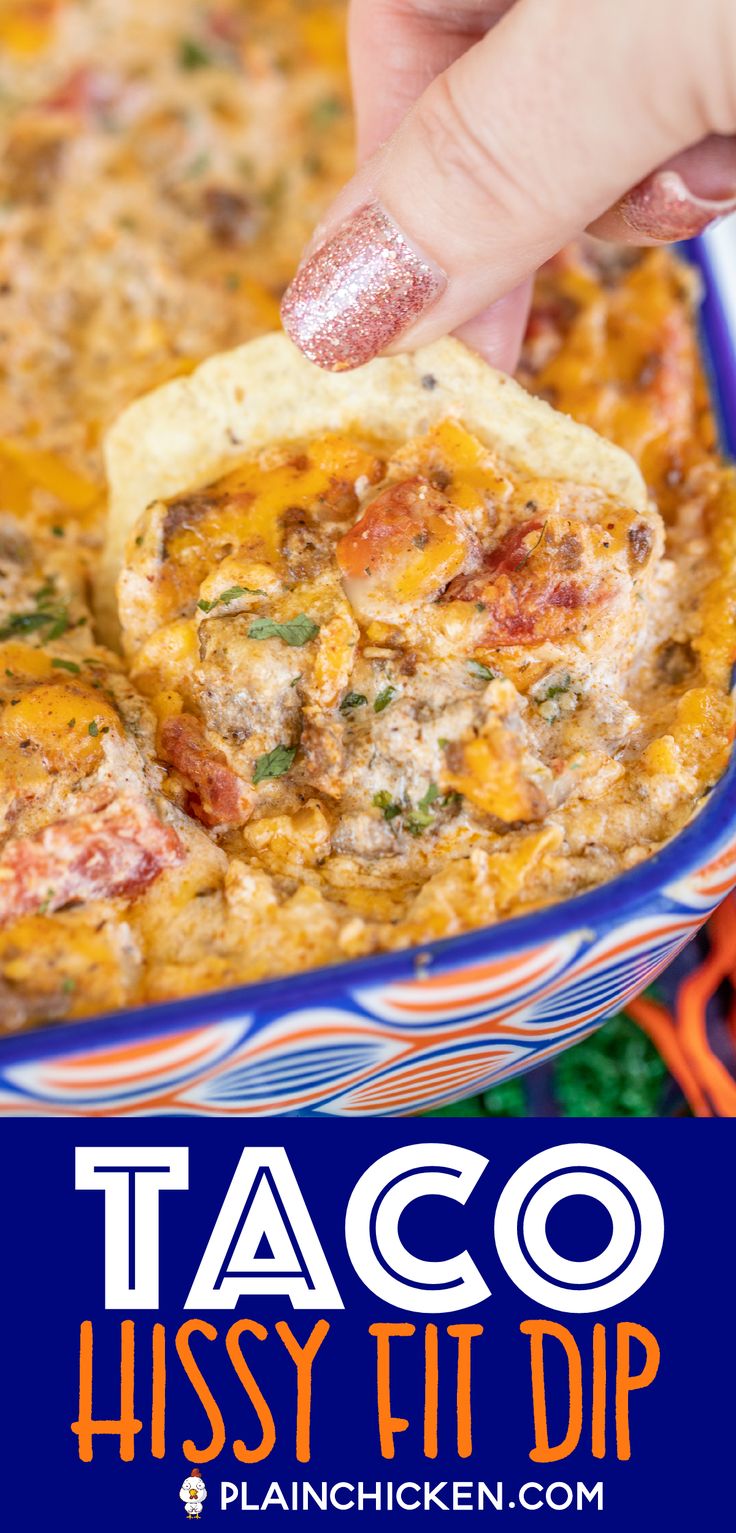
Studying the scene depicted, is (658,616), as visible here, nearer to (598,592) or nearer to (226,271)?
(598,592)

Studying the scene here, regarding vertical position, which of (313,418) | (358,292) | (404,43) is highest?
(404,43)

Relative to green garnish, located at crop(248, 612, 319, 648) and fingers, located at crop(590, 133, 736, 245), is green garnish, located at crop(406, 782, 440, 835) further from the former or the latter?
fingers, located at crop(590, 133, 736, 245)

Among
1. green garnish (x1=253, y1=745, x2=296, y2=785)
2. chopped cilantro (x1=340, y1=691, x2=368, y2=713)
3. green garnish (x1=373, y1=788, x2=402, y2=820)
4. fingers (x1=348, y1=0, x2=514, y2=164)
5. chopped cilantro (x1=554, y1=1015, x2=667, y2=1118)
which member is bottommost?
chopped cilantro (x1=554, y1=1015, x2=667, y2=1118)

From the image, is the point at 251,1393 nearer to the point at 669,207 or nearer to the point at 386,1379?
the point at 386,1379

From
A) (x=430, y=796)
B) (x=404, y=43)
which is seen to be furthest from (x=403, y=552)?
(x=404, y=43)

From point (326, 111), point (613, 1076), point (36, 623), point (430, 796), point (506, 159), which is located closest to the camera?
point (506, 159)

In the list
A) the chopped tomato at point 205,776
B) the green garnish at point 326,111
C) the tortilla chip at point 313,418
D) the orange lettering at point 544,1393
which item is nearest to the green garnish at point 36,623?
the tortilla chip at point 313,418

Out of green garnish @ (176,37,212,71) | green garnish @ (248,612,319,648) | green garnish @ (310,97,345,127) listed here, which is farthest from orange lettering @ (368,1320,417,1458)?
green garnish @ (176,37,212,71)
